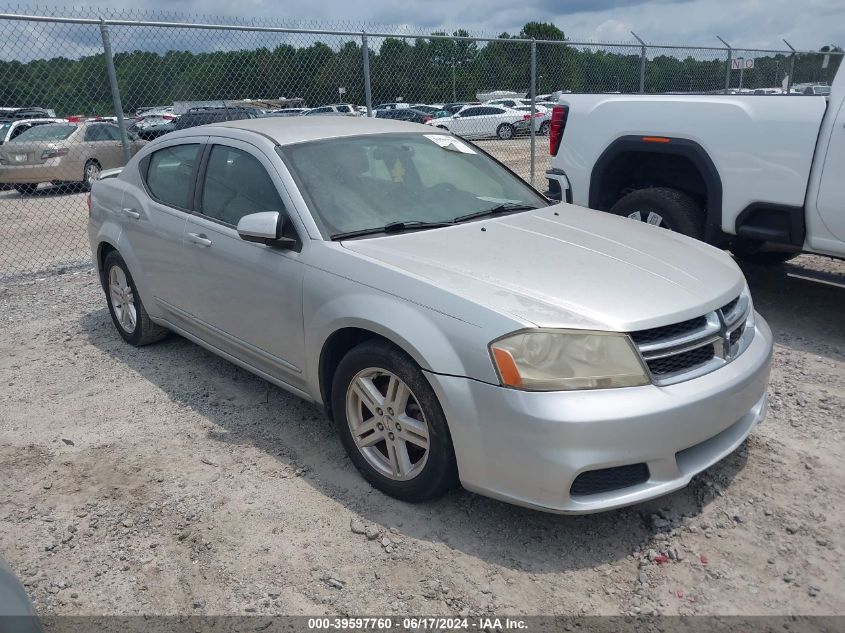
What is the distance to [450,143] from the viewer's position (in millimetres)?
4543

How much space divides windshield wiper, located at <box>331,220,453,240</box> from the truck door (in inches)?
→ 110

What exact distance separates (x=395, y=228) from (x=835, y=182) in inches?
123

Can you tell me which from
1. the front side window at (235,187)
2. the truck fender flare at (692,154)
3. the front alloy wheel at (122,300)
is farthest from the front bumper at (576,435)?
the front alloy wheel at (122,300)

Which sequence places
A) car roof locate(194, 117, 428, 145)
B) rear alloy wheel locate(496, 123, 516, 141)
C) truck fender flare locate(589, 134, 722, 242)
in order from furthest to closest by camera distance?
rear alloy wheel locate(496, 123, 516, 141) → truck fender flare locate(589, 134, 722, 242) → car roof locate(194, 117, 428, 145)

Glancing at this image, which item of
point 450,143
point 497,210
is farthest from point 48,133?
point 497,210

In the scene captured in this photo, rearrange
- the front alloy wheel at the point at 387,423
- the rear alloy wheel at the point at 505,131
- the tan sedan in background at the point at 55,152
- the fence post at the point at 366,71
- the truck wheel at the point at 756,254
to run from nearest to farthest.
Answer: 1. the front alloy wheel at the point at 387,423
2. the truck wheel at the point at 756,254
3. the fence post at the point at 366,71
4. the tan sedan in background at the point at 55,152
5. the rear alloy wheel at the point at 505,131

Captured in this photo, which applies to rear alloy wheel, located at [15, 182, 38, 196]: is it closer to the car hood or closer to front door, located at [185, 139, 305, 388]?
front door, located at [185, 139, 305, 388]

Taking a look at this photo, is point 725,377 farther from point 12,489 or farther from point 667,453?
point 12,489

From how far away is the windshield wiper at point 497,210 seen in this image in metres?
3.85

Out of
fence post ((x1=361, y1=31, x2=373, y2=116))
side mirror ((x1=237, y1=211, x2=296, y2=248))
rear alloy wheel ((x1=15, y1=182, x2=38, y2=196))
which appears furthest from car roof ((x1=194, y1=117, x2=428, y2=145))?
rear alloy wheel ((x1=15, y1=182, x2=38, y2=196))

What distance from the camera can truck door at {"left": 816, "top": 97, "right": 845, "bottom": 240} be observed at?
4793 mm

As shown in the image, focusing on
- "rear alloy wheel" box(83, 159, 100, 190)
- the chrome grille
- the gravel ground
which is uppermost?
the chrome grille

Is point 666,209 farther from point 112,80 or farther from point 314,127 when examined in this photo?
point 112,80

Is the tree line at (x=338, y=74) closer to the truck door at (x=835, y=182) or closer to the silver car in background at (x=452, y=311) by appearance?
the silver car in background at (x=452, y=311)
